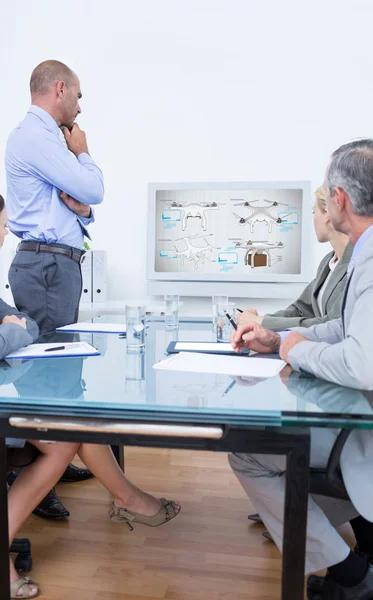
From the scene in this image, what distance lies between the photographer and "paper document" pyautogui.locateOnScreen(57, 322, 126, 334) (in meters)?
2.19

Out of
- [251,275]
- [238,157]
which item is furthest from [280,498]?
[238,157]

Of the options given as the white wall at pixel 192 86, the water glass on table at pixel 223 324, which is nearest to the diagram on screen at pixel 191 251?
the white wall at pixel 192 86

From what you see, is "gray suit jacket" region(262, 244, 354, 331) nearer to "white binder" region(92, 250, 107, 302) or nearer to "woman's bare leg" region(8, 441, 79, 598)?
"woman's bare leg" region(8, 441, 79, 598)

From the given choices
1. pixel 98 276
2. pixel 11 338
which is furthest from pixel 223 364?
pixel 98 276

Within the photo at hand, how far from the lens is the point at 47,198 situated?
8.05ft

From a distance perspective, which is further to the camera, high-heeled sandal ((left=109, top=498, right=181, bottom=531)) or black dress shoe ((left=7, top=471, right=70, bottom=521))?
black dress shoe ((left=7, top=471, right=70, bottom=521))

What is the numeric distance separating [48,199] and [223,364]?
53.2 inches

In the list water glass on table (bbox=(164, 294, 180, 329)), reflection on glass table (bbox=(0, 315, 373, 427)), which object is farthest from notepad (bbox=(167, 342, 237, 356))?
water glass on table (bbox=(164, 294, 180, 329))

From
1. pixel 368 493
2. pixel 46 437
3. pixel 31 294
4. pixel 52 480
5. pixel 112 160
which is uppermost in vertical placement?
pixel 112 160

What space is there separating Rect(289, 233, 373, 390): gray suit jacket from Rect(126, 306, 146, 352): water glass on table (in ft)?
1.53

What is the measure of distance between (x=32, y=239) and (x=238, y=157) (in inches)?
87.3

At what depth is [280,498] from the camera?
1.36m

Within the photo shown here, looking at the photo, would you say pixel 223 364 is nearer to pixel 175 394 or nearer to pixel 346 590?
pixel 175 394

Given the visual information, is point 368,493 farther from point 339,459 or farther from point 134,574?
point 134,574
